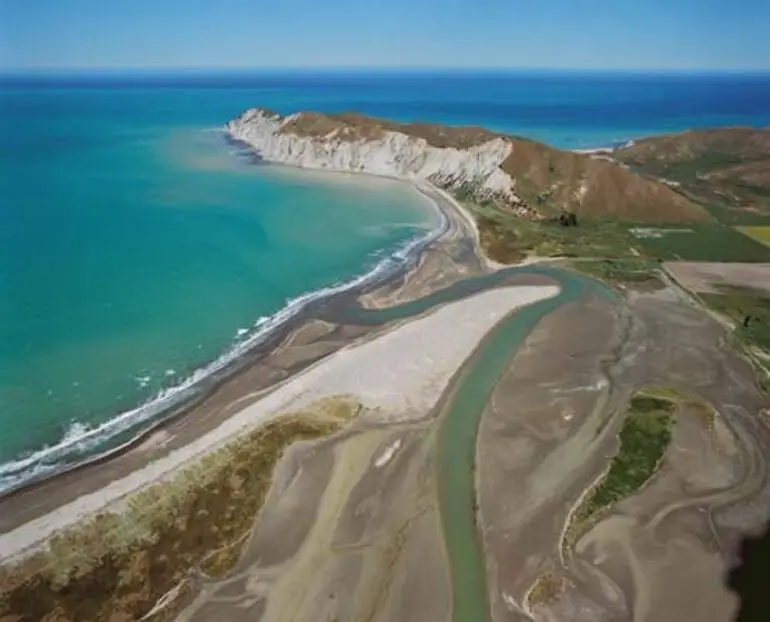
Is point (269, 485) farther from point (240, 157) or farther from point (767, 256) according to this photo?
point (240, 157)

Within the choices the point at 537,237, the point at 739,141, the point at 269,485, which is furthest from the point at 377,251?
the point at 739,141

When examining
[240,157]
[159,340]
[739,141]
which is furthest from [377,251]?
[739,141]

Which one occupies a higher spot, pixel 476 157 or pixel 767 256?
pixel 476 157

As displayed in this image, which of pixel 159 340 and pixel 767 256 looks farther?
pixel 767 256

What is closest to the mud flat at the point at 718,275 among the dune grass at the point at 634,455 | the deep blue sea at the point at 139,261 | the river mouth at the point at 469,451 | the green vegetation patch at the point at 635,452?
the river mouth at the point at 469,451

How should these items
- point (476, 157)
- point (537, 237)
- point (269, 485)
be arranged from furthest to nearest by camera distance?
point (476, 157), point (537, 237), point (269, 485)

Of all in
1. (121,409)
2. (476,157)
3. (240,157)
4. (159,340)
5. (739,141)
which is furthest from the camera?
(739,141)

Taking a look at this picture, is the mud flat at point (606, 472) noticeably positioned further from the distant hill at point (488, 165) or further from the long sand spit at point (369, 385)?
the distant hill at point (488, 165)
